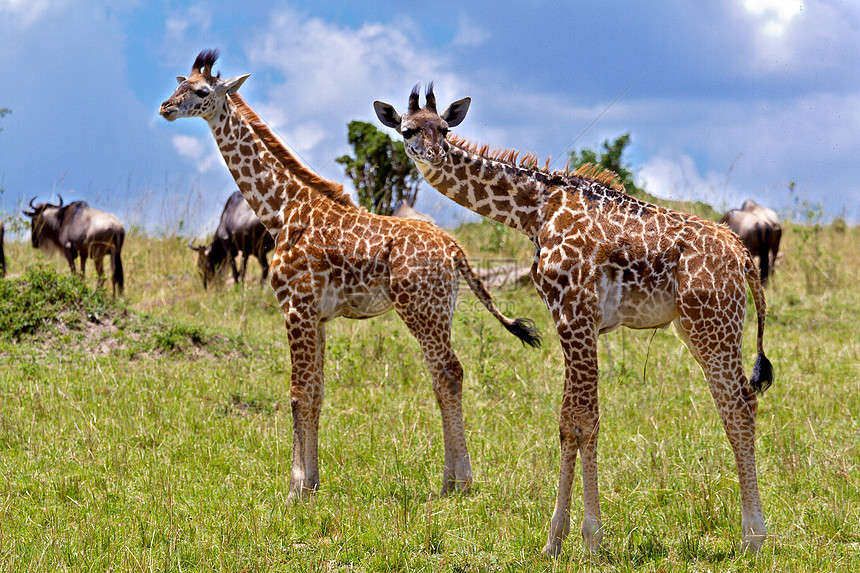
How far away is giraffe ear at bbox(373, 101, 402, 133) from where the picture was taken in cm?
547

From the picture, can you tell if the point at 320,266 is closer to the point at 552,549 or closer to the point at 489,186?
the point at 489,186

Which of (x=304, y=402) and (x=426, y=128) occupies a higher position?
(x=426, y=128)

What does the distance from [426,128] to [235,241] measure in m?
12.4

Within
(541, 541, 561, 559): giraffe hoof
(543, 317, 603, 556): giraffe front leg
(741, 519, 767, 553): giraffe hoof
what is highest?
(543, 317, 603, 556): giraffe front leg

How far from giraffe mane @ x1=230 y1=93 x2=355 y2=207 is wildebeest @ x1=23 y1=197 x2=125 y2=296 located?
29.1 ft

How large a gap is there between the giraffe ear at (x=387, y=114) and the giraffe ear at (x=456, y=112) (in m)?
0.33

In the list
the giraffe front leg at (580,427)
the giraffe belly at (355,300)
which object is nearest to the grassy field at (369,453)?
the giraffe front leg at (580,427)

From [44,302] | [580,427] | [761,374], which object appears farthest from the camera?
[44,302]

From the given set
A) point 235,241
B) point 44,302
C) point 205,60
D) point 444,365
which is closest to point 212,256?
point 235,241

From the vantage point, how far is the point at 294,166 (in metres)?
6.94

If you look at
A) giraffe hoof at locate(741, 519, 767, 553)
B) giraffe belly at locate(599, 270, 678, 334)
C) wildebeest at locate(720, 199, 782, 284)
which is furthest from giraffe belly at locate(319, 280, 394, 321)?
wildebeest at locate(720, 199, 782, 284)

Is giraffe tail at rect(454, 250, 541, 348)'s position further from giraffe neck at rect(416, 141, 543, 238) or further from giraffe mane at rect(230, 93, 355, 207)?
giraffe neck at rect(416, 141, 543, 238)

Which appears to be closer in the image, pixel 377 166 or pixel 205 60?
pixel 205 60

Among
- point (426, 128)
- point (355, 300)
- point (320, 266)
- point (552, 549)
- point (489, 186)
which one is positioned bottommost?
point (552, 549)
